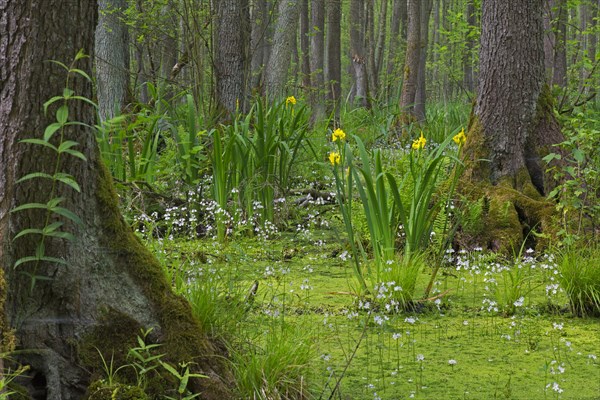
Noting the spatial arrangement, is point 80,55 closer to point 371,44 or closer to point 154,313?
point 154,313

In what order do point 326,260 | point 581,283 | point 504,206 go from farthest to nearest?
point 504,206, point 326,260, point 581,283

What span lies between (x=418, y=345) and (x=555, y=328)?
0.78 m

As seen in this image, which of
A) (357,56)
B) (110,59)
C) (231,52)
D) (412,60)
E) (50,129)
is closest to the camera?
(50,129)

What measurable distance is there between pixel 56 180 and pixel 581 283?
2860 mm

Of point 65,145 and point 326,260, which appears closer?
point 65,145

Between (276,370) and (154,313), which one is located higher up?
(154,313)

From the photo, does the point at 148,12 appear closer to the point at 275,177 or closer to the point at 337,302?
the point at 275,177

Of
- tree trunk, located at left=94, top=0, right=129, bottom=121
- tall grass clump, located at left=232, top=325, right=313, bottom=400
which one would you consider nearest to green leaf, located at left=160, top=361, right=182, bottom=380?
tall grass clump, located at left=232, top=325, right=313, bottom=400

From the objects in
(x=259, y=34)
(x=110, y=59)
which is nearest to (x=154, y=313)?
(x=110, y=59)

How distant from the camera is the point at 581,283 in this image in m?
4.02

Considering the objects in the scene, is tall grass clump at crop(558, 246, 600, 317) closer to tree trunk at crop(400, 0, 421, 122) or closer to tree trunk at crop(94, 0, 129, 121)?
tree trunk at crop(94, 0, 129, 121)

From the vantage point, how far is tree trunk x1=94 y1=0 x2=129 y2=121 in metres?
9.60

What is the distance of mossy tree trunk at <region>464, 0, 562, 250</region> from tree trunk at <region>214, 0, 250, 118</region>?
3.21 metres

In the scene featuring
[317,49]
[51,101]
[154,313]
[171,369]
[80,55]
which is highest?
[317,49]
